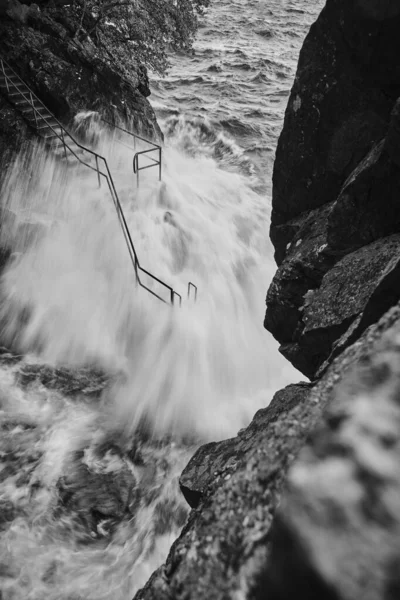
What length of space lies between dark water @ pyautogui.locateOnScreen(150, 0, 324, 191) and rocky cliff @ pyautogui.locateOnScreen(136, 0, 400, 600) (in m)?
12.3

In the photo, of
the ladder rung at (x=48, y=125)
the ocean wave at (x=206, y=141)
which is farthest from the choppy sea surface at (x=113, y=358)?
the ocean wave at (x=206, y=141)

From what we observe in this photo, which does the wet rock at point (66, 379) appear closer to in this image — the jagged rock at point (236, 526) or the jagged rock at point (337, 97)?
the jagged rock at point (337, 97)

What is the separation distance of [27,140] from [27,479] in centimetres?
957

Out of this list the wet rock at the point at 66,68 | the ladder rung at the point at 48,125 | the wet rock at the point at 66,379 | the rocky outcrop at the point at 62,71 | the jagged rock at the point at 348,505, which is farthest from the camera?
the wet rock at the point at 66,68

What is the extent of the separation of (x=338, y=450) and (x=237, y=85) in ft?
90.6

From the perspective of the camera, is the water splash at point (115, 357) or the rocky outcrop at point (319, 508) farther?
the water splash at point (115, 357)

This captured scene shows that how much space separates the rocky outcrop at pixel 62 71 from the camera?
1212 centimetres

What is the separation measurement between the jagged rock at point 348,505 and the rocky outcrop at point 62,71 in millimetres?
12292

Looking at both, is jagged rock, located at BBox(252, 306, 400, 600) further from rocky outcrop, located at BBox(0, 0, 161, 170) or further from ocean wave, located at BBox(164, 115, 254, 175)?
ocean wave, located at BBox(164, 115, 254, 175)

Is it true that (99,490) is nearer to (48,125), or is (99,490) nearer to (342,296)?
(342,296)

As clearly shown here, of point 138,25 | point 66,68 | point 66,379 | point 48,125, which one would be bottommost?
point 66,379

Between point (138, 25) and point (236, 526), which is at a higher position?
point (138, 25)

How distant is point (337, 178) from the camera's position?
20.8 feet

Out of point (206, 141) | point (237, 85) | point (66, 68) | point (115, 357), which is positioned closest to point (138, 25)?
point (66, 68)
